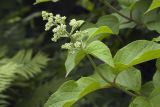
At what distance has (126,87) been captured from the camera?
1335 millimetres

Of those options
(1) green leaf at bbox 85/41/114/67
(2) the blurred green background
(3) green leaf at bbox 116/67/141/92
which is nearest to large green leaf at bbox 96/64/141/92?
(3) green leaf at bbox 116/67/141/92

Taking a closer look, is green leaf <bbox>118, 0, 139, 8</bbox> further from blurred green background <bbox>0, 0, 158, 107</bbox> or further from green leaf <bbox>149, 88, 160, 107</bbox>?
green leaf <bbox>149, 88, 160, 107</bbox>

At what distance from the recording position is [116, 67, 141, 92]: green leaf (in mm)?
1325

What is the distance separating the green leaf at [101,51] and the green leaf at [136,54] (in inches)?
2.3

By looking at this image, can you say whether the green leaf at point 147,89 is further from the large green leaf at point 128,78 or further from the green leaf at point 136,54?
the green leaf at point 136,54

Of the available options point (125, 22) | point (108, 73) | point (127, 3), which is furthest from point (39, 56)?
point (108, 73)

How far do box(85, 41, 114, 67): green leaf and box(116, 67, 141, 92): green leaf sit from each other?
7.5 inches

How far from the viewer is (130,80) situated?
1.34 m

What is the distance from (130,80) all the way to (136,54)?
13 cm

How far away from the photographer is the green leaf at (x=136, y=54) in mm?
1185

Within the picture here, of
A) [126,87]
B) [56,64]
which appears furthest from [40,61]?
[126,87]

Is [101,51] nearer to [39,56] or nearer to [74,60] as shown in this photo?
[74,60]

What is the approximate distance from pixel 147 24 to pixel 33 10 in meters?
1.55

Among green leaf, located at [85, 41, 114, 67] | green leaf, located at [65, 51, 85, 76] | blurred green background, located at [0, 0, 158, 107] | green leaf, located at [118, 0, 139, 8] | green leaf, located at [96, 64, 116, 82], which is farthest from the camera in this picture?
blurred green background, located at [0, 0, 158, 107]
